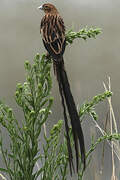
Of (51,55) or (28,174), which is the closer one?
(51,55)

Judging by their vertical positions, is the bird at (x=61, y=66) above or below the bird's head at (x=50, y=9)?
below

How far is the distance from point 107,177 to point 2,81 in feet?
3.39

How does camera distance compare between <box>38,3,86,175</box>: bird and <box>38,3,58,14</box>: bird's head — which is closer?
<box>38,3,86,175</box>: bird

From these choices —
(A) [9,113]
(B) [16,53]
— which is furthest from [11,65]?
(A) [9,113]

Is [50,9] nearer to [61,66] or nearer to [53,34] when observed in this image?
[53,34]

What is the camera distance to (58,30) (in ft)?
3.20

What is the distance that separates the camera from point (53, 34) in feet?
3.19

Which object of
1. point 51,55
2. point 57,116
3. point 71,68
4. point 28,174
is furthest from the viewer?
point 71,68

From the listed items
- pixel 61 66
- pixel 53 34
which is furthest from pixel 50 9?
pixel 61 66

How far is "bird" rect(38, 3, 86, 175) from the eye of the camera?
2.86 ft

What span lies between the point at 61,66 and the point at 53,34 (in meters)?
0.11

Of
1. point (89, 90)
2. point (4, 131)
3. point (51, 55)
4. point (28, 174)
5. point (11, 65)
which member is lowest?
point (28, 174)

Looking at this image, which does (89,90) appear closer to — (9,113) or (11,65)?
(11,65)

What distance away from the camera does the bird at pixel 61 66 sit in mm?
871
